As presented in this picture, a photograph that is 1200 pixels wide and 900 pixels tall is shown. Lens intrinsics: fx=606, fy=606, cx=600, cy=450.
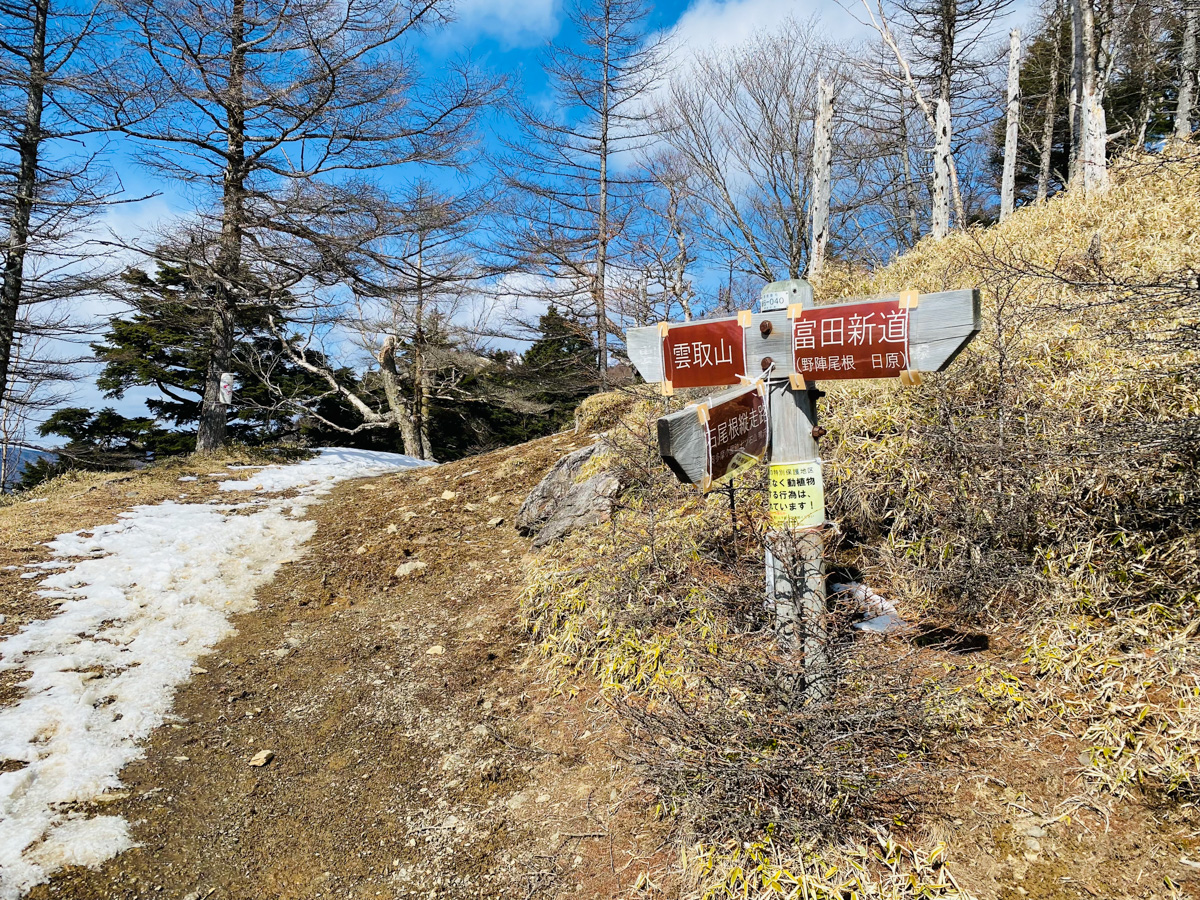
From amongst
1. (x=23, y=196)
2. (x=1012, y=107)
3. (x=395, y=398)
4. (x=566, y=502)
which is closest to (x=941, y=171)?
(x=1012, y=107)

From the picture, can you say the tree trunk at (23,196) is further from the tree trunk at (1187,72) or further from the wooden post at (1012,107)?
the tree trunk at (1187,72)

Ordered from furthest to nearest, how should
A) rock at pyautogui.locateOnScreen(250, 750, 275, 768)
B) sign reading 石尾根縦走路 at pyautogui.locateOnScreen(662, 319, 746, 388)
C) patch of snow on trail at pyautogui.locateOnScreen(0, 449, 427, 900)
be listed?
rock at pyautogui.locateOnScreen(250, 750, 275, 768) → patch of snow on trail at pyautogui.locateOnScreen(0, 449, 427, 900) → sign reading 石尾根縦走路 at pyautogui.locateOnScreen(662, 319, 746, 388)

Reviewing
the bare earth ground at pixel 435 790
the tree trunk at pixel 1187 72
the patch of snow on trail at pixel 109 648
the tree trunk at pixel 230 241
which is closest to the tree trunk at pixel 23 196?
the tree trunk at pixel 230 241

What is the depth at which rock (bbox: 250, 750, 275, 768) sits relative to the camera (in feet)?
10.3

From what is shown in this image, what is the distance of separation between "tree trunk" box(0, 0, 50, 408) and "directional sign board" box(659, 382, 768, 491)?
9862 millimetres

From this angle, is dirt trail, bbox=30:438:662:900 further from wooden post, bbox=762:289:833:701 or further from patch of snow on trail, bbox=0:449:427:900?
wooden post, bbox=762:289:833:701

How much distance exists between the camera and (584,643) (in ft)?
11.8

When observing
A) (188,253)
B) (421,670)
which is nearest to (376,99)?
(188,253)

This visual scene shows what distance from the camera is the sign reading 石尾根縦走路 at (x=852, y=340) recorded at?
214 centimetres

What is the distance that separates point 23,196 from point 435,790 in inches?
377

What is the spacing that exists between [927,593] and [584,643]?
6.23ft

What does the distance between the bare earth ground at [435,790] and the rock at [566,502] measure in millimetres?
665

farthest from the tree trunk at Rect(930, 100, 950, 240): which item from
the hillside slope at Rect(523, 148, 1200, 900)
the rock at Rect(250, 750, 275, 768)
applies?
the rock at Rect(250, 750, 275, 768)

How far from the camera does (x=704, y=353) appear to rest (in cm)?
245
